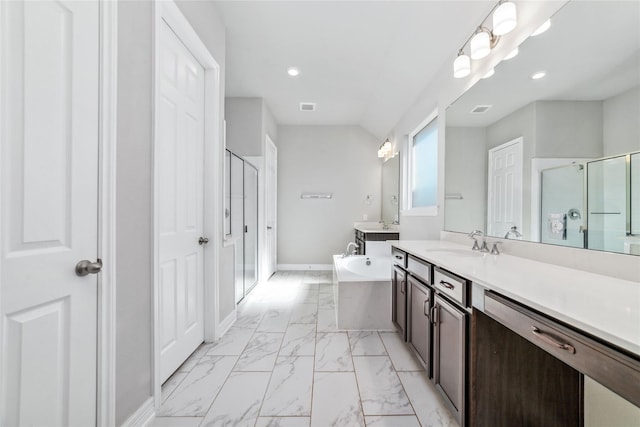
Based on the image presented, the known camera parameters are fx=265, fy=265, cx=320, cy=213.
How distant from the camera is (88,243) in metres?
1.05

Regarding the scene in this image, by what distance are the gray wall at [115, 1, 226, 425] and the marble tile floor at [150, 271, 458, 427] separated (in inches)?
14.6

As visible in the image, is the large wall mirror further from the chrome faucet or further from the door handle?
the door handle

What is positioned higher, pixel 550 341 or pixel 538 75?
pixel 538 75

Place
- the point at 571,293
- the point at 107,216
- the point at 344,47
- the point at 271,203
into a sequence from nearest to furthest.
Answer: the point at 571,293 < the point at 107,216 < the point at 344,47 < the point at 271,203

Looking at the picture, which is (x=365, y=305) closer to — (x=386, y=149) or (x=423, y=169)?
(x=423, y=169)

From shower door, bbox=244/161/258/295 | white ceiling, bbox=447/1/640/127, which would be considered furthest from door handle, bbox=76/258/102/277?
shower door, bbox=244/161/258/295

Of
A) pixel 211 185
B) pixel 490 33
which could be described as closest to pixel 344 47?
pixel 490 33

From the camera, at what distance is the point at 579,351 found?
2.28 feet

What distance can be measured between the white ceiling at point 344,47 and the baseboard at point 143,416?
287cm

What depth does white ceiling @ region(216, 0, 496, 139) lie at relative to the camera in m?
2.21

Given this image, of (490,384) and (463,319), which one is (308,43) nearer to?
(463,319)

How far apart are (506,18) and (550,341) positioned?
5.59ft

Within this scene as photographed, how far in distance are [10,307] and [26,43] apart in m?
0.82

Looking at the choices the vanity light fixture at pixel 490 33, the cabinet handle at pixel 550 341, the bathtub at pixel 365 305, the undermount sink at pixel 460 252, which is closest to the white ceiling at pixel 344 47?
the vanity light fixture at pixel 490 33
